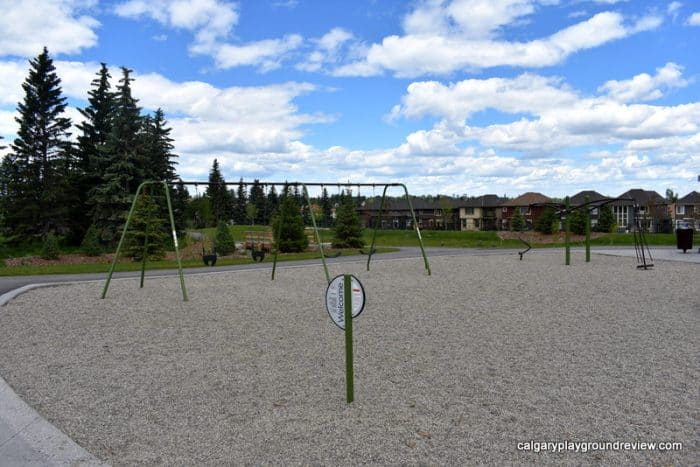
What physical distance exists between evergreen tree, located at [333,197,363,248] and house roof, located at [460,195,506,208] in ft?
194

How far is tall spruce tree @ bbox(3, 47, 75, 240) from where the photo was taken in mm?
37469

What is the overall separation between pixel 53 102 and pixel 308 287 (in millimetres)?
36899

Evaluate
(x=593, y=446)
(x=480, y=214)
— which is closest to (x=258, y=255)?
(x=593, y=446)

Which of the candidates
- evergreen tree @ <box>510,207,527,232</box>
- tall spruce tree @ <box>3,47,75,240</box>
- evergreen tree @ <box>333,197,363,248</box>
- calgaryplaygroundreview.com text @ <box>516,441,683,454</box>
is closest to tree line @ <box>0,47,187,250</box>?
tall spruce tree @ <box>3,47,75,240</box>

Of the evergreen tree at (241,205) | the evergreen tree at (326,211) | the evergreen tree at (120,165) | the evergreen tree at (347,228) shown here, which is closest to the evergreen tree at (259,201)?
the evergreen tree at (241,205)

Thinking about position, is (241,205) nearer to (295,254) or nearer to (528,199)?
(295,254)

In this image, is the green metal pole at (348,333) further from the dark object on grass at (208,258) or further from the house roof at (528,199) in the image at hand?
the house roof at (528,199)

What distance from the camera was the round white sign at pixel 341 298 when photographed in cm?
493

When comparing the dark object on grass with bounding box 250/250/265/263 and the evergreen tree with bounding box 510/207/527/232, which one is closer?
the dark object on grass with bounding box 250/250/265/263

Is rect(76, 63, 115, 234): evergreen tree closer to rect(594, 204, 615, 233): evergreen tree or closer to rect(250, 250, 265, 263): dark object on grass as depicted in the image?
rect(250, 250, 265, 263): dark object on grass

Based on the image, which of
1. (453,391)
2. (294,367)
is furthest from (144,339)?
(453,391)

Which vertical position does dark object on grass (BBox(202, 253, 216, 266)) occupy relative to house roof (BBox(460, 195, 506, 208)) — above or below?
below

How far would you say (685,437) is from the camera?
403cm

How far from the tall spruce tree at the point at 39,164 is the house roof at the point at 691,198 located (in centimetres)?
8494
